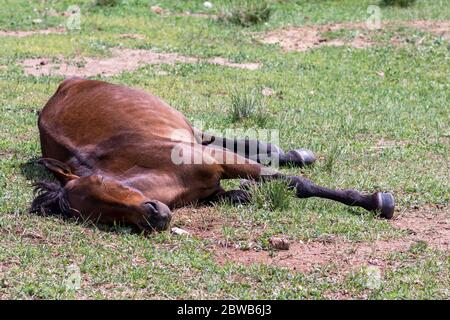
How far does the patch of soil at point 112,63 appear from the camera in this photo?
11.4 m

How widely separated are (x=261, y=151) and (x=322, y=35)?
19.0 ft

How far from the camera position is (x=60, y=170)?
6.06 m

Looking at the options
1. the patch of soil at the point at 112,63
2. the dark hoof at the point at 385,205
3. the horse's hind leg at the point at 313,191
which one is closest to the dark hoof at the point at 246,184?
the horse's hind leg at the point at 313,191

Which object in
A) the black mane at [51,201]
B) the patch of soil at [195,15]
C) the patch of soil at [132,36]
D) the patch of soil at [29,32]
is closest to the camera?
the black mane at [51,201]

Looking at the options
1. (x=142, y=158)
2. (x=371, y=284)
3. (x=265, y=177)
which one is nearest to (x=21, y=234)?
(x=142, y=158)

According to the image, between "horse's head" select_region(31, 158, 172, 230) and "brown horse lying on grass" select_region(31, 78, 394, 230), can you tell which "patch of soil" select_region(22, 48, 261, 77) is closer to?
"brown horse lying on grass" select_region(31, 78, 394, 230)

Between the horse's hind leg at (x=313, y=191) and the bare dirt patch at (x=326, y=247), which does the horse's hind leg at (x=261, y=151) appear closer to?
the horse's hind leg at (x=313, y=191)

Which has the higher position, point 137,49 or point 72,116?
point 72,116

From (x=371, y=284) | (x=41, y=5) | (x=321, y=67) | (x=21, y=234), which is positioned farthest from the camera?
(x=41, y=5)

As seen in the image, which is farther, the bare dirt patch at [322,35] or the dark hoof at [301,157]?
the bare dirt patch at [322,35]
